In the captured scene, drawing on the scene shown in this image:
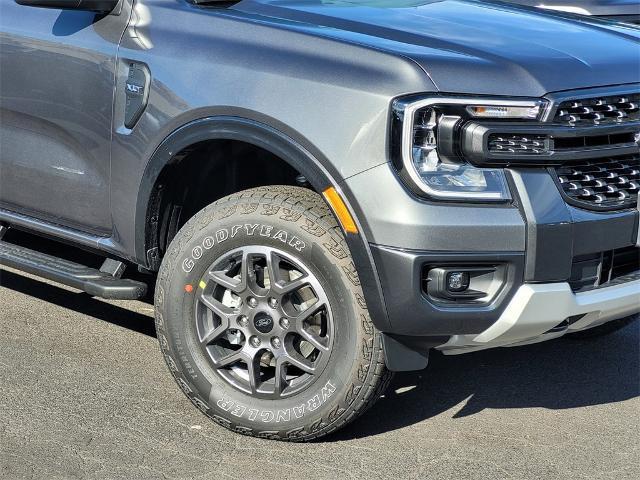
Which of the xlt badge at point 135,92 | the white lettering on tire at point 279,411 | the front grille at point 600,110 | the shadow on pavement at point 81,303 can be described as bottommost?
the shadow on pavement at point 81,303

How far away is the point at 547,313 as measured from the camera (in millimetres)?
3537

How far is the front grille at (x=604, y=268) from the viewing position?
12.0 feet

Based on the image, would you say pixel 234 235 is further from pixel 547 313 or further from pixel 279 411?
pixel 547 313

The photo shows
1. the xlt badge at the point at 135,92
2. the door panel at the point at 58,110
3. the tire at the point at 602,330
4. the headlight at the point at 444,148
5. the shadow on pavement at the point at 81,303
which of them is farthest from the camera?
the shadow on pavement at the point at 81,303

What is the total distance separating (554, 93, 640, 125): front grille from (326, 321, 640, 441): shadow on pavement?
4.02ft

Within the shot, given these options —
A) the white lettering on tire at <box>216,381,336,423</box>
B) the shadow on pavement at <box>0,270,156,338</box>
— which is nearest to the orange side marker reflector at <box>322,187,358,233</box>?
the white lettering on tire at <box>216,381,336,423</box>

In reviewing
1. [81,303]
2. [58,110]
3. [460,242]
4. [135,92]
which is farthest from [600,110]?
[81,303]

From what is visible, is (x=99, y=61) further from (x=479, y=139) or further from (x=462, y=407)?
(x=462, y=407)

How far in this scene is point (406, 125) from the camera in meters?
3.43

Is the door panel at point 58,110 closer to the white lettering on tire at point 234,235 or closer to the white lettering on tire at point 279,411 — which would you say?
the white lettering on tire at point 234,235

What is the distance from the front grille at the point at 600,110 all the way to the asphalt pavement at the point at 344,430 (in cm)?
116

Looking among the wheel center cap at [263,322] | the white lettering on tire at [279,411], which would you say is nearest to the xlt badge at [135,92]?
the wheel center cap at [263,322]

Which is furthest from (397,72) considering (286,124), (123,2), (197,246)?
(123,2)

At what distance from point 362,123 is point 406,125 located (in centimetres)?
15
